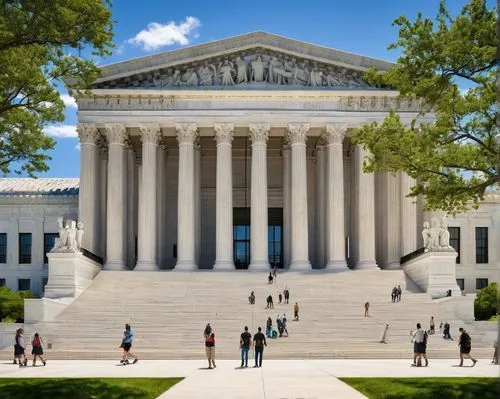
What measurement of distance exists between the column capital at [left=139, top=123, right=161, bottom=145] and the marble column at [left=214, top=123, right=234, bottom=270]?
204 inches

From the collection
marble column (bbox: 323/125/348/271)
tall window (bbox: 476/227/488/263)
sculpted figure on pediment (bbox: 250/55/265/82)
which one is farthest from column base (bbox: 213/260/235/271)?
tall window (bbox: 476/227/488/263)

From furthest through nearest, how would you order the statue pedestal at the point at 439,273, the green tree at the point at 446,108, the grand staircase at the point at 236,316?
the statue pedestal at the point at 439,273 → the grand staircase at the point at 236,316 → the green tree at the point at 446,108

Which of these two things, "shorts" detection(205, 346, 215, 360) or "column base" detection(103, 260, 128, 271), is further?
"column base" detection(103, 260, 128, 271)

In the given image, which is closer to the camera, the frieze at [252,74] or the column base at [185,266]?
the column base at [185,266]

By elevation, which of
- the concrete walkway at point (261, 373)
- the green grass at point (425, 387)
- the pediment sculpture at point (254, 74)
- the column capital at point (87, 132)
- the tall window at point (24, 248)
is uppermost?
the pediment sculpture at point (254, 74)

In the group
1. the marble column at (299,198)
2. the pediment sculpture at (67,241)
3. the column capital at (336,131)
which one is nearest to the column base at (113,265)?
the pediment sculpture at (67,241)

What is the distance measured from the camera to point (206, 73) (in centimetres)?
7331

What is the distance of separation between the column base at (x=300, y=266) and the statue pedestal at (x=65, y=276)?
17621 millimetres

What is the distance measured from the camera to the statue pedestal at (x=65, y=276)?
62.0 m

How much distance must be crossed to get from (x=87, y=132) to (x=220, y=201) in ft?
42.0

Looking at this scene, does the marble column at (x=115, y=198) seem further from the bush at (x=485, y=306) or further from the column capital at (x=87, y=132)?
the bush at (x=485, y=306)

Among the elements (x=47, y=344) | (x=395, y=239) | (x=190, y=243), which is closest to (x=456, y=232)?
(x=395, y=239)

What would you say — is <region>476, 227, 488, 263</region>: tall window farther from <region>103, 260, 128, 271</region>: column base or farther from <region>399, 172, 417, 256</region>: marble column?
<region>103, 260, 128, 271</region>: column base

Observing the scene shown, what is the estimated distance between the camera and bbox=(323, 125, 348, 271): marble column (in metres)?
72.4
